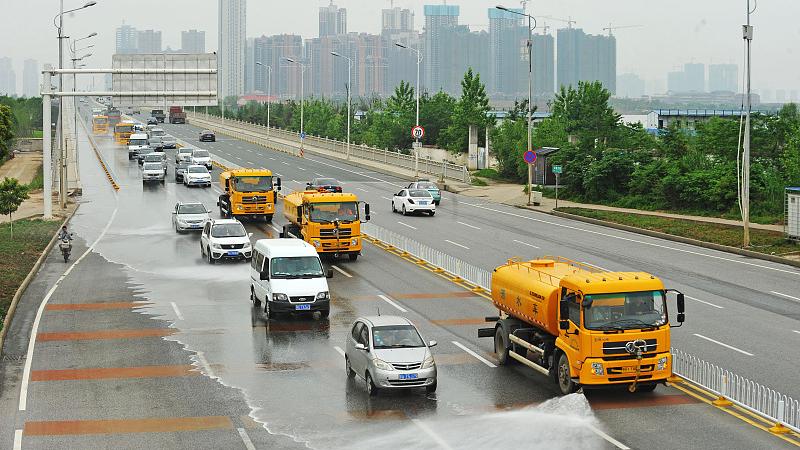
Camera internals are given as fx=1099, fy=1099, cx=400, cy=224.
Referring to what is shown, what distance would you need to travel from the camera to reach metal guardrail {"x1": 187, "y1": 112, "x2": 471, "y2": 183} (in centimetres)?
8462

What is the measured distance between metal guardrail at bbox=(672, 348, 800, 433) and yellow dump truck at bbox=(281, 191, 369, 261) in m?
18.7

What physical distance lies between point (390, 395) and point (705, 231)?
97.7 ft

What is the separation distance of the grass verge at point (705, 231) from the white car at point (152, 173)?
32.2 meters

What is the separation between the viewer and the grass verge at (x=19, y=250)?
117ft

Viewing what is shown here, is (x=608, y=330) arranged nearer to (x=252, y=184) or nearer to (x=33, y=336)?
(x=33, y=336)

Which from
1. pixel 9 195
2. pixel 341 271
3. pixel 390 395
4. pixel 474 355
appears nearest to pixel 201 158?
pixel 9 195

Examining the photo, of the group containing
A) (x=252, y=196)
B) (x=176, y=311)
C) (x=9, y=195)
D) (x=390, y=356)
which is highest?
(x=9, y=195)

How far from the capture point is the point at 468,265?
3812 centimetres

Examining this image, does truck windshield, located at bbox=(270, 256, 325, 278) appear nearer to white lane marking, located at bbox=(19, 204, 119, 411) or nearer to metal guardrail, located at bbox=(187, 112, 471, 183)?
white lane marking, located at bbox=(19, 204, 119, 411)

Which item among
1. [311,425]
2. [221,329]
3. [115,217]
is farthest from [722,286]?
[115,217]

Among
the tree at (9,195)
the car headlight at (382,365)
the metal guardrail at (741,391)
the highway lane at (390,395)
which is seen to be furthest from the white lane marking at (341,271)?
the tree at (9,195)

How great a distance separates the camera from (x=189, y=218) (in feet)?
171

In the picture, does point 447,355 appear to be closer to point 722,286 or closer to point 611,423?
point 611,423

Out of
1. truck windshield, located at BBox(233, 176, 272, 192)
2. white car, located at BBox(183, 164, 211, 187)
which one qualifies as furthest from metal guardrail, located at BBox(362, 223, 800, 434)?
white car, located at BBox(183, 164, 211, 187)
